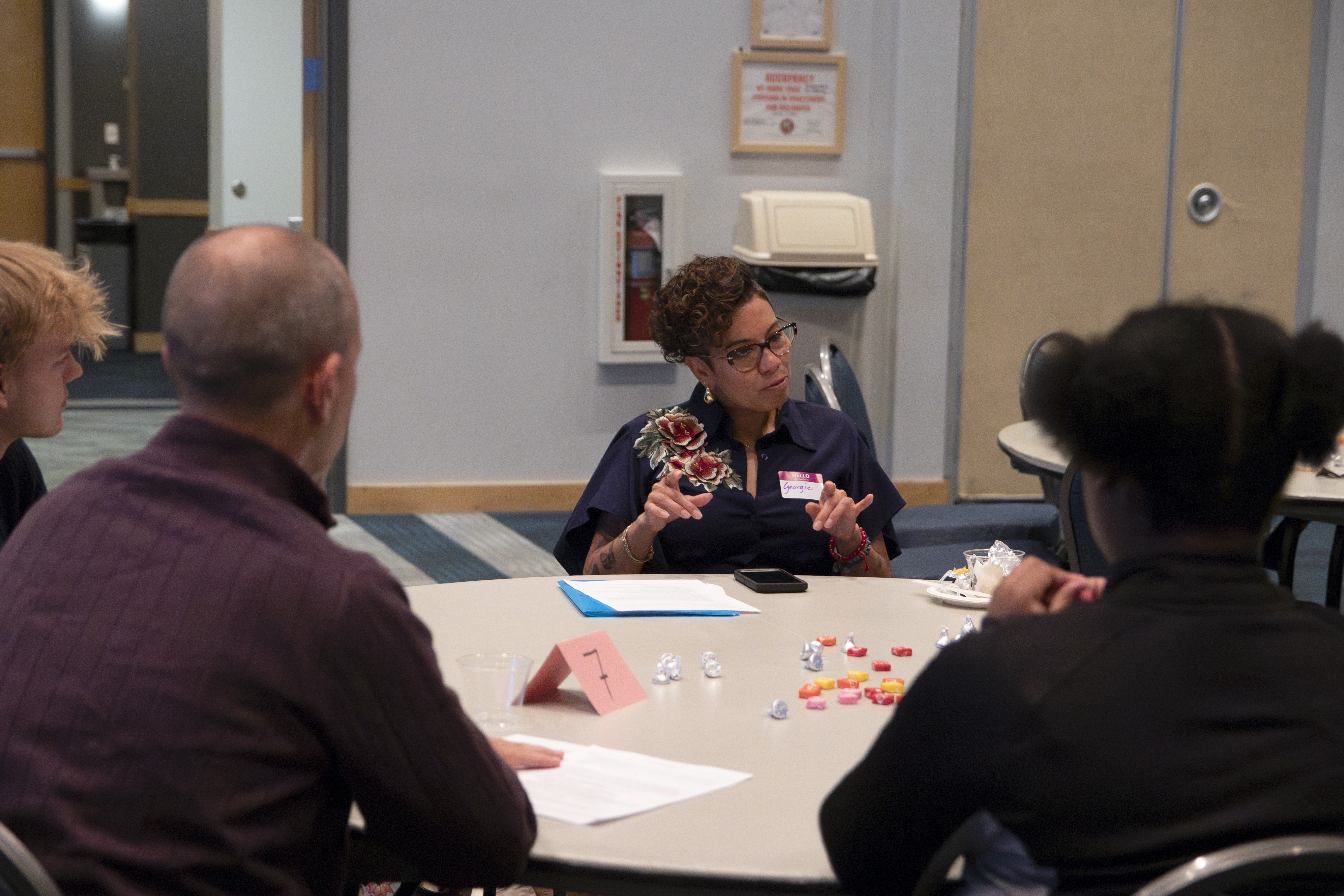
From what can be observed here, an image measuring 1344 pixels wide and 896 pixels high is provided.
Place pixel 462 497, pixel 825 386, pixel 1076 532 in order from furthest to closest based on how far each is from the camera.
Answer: pixel 462 497 → pixel 825 386 → pixel 1076 532

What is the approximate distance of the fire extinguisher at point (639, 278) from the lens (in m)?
5.53

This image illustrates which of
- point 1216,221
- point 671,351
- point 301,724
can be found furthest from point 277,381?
point 1216,221

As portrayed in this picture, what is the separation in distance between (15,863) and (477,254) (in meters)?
4.65

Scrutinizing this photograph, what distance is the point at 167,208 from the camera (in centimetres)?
1003

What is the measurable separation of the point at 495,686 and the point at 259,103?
15.5 feet

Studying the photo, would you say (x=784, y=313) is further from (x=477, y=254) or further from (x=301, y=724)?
(x=301, y=724)

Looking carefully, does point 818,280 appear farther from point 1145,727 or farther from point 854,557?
point 1145,727

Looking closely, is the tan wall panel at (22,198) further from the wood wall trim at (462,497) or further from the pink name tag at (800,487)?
the pink name tag at (800,487)

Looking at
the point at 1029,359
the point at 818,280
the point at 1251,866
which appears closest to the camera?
the point at 1251,866

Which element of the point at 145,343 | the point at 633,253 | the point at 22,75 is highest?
the point at 22,75

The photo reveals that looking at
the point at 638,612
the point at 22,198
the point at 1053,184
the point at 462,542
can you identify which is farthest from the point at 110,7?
the point at 638,612

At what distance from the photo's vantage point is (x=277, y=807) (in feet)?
3.56

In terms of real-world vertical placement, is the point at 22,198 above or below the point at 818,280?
above

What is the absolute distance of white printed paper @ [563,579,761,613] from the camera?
2049 mm
